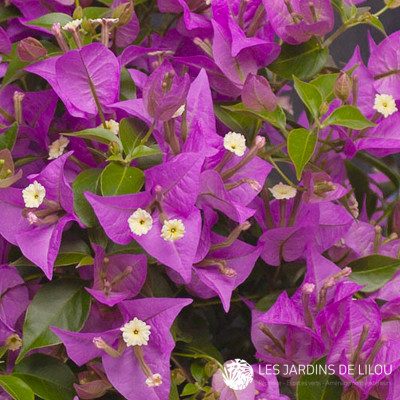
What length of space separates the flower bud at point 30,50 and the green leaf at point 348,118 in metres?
0.24

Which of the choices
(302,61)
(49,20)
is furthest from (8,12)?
(302,61)

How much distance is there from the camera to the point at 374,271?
61cm

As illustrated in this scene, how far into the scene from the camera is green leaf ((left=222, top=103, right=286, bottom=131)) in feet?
1.86

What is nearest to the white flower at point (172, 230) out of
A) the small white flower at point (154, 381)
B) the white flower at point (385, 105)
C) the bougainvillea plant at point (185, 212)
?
the bougainvillea plant at point (185, 212)

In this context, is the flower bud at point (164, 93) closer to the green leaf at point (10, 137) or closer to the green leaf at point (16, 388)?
the green leaf at point (10, 137)

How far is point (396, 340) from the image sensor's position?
58cm

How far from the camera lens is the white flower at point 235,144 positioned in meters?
0.54

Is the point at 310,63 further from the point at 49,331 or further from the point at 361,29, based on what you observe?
the point at 361,29

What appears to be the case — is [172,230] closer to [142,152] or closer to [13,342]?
[142,152]

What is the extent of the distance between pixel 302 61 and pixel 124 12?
159mm

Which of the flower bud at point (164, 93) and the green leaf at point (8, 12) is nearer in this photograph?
the flower bud at point (164, 93)

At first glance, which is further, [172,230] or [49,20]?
[49,20]

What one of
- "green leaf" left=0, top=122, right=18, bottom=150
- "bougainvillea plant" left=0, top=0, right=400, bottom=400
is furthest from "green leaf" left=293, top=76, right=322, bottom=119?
"green leaf" left=0, top=122, right=18, bottom=150

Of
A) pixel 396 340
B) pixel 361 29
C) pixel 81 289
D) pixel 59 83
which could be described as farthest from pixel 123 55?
pixel 361 29
